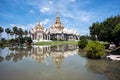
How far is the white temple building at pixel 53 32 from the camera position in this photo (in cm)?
10350

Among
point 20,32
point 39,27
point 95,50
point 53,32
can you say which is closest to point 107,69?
point 95,50

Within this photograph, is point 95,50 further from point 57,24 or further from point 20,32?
point 57,24

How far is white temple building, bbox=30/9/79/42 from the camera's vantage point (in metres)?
104

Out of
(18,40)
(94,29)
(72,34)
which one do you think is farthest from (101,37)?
(72,34)

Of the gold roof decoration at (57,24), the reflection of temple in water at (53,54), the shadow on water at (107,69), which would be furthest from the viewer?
the gold roof decoration at (57,24)

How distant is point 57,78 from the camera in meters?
14.8

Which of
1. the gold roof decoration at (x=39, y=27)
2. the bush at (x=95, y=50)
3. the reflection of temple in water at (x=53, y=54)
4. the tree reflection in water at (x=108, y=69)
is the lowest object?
the tree reflection in water at (x=108, y=69)

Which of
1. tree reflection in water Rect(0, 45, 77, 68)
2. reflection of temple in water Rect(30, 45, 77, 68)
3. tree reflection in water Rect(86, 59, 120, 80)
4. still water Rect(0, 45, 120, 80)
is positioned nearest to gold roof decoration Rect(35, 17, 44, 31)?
tree reflection in water Rect(0, 45, 77, 68)

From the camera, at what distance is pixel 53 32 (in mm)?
111562

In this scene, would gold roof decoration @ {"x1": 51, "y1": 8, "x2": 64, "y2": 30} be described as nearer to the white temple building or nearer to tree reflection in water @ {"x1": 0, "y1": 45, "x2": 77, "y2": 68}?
the white temple building

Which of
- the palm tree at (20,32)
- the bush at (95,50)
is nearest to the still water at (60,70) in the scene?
the bush at (95,50)

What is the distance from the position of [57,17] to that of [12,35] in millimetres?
35557

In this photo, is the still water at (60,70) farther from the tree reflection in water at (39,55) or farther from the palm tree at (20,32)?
the palm tree at (20,32)

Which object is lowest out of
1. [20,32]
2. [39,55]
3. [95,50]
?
[39,55]
